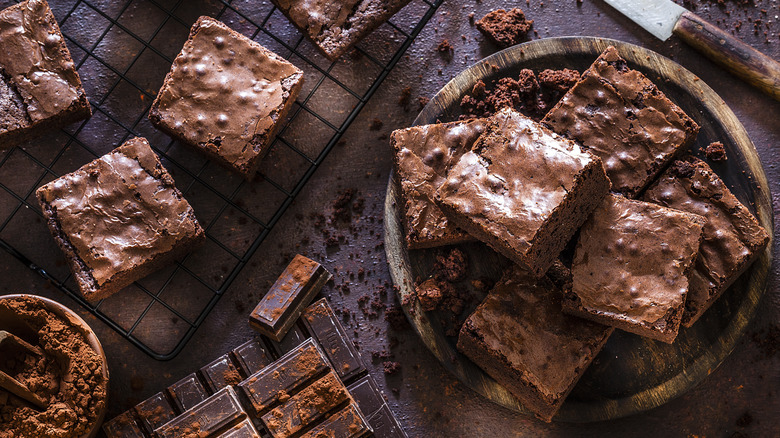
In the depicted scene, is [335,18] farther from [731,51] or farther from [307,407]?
[731,51]

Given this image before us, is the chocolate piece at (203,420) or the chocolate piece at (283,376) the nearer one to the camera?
the chocolate piece at (203,420)

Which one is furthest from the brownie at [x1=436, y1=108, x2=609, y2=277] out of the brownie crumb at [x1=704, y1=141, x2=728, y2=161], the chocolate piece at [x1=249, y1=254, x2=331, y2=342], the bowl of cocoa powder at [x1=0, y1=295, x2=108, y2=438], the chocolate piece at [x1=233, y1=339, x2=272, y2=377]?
the bowl of cocoa powder at [x1=0, y1=295, x2=108, y2=438]

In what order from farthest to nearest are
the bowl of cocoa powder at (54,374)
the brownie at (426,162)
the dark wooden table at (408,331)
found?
the dark wooden table at (408,331), the brownie at (426,162), the bowl of cocoa powder at (54,374)

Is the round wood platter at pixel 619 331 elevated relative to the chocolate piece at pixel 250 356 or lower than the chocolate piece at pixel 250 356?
elevated

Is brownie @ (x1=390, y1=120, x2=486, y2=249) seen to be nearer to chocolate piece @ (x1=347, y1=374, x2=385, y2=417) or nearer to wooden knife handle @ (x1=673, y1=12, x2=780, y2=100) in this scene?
chocolate piece @ (x1=347, y1=374, x2=385, y2=417)

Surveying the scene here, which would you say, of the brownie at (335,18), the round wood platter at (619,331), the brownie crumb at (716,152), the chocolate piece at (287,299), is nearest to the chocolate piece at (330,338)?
the chocolate piece at (287,299)

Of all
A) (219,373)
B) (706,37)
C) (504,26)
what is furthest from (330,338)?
(706,37)

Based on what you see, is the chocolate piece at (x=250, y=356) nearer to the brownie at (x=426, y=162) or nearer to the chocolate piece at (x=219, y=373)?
the chocolate piece at (x=219, y=373)
